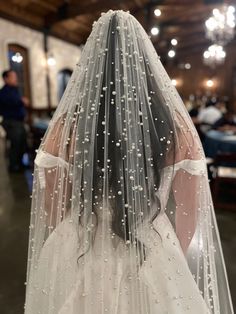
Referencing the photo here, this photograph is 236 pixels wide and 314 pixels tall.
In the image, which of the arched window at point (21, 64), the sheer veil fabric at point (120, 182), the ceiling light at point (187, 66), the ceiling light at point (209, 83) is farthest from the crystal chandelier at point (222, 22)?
the ceiling light at point (187, 66)

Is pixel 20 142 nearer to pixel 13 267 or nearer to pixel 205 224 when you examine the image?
pixel 13 267

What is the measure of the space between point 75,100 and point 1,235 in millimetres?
2032

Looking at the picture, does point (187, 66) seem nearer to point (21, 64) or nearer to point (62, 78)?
point (62, 78)

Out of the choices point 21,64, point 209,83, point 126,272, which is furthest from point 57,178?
point 209,83

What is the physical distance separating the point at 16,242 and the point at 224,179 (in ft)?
6.98

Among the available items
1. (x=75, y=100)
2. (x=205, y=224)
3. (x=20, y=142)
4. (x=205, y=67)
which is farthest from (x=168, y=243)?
(x=205, y=67)

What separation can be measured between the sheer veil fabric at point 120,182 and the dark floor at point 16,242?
1.01 meters

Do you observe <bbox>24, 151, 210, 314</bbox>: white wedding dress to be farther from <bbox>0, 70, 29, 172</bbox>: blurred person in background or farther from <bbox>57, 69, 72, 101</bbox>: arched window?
<bbox>57, 69, 72, 101</bbox>: arched window

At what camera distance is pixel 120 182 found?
85 centimetres

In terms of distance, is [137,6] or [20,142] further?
[137,6]

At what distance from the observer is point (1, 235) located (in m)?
2.53

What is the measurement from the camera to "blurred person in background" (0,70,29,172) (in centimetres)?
391

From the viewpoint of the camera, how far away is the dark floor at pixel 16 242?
1.81 meters

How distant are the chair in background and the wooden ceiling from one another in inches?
139
